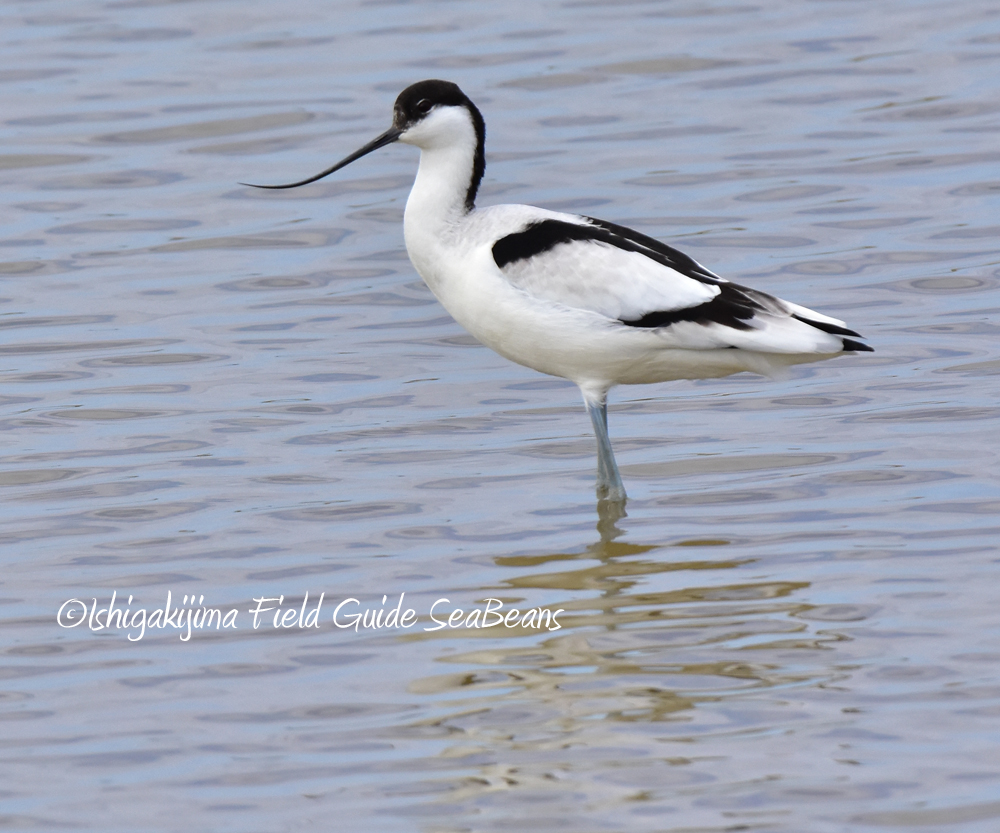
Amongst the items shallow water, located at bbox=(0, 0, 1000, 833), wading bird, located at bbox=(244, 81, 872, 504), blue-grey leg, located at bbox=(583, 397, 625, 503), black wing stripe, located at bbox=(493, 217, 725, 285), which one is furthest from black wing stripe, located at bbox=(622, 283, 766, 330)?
shallow water, located at bbox=(0, 0, 1000, 833)

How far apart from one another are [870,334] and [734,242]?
220 centimetres

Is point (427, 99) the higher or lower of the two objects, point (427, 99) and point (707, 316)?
the higher

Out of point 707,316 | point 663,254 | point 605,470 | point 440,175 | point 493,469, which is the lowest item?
point 493,469

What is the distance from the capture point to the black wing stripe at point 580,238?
7.20 meters

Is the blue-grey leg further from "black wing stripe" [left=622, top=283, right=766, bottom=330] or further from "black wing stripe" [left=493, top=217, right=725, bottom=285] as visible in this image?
"black wing stripe" [left=493, top=217, right=725, bottom=285]

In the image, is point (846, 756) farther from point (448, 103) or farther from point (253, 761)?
point (448, 103)

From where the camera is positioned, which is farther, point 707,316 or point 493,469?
point 493,469

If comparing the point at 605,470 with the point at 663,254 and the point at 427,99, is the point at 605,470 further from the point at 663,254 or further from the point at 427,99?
the point at 427,99

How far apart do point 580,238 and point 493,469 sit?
1.16 meters

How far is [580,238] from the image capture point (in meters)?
7.34

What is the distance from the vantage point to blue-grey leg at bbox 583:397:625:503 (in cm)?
723

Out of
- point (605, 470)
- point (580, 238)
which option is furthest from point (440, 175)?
point (605, 470)

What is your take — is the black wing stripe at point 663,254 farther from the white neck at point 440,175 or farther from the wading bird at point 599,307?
the white neck at point 440,175

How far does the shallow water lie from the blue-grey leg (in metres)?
0.08
